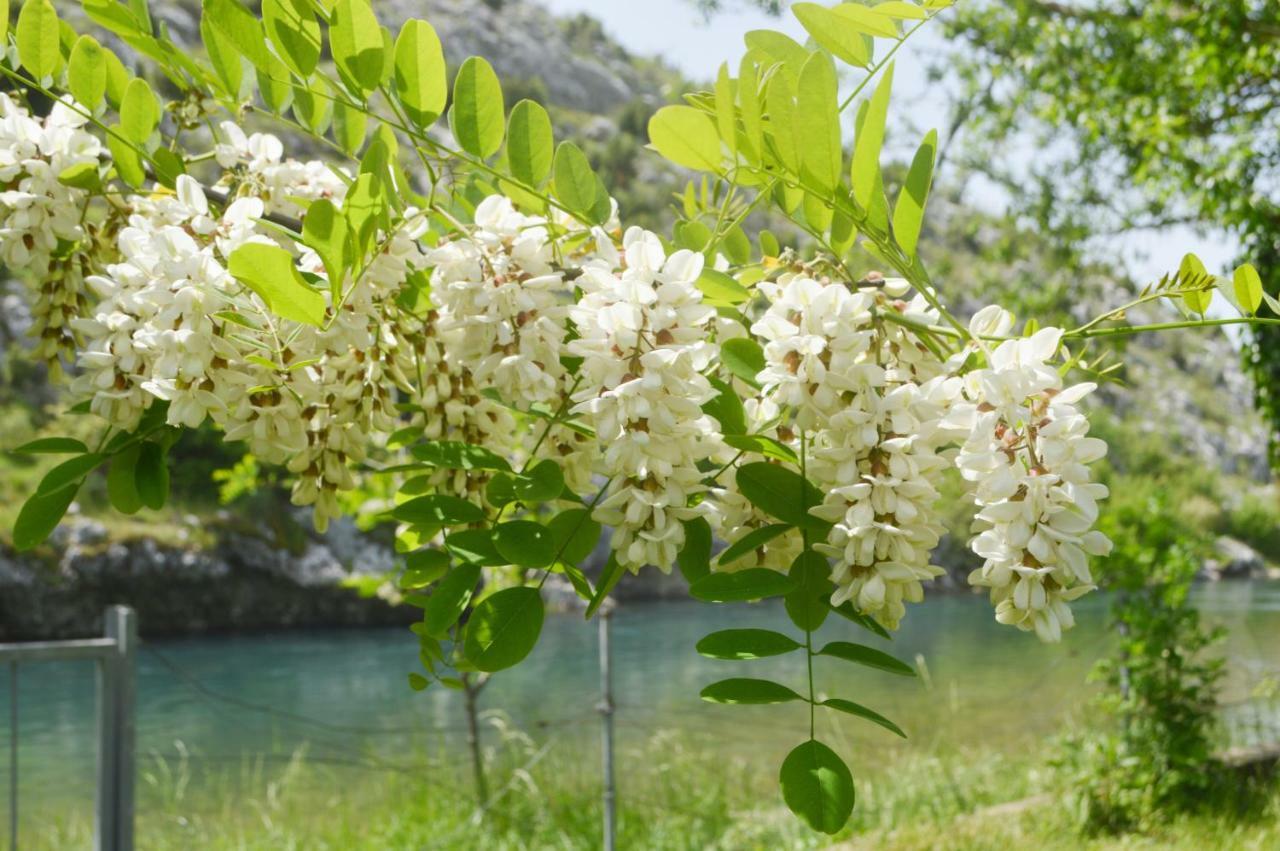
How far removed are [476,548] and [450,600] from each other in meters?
0.03

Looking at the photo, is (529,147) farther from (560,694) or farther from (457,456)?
(560,694)

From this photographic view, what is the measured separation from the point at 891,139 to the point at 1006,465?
7122 millimetres

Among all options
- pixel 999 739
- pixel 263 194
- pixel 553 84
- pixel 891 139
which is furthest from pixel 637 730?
pixel 553 84

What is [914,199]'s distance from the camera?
0.48 meters

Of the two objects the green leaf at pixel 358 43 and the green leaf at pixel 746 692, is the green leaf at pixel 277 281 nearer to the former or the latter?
the green leaf at pixel 358 43

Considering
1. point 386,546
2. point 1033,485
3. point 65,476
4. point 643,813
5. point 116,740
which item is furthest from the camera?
point 386,546

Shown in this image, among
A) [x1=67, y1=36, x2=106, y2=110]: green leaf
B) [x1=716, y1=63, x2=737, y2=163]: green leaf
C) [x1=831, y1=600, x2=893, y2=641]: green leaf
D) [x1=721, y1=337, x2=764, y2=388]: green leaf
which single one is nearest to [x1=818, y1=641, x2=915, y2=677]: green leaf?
[x1=831, y1=600, x2=893, y2=641]: green leaf

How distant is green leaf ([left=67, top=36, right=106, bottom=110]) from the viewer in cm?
56

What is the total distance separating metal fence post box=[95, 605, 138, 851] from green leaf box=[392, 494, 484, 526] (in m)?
2.25

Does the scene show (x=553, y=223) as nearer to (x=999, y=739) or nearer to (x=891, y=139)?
(x=999, y=739)

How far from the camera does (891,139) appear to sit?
7.08 m

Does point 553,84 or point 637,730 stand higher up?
point 553,84

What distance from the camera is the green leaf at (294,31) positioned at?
1.54 ft

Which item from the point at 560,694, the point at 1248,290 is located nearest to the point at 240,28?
the point at 1248,290
